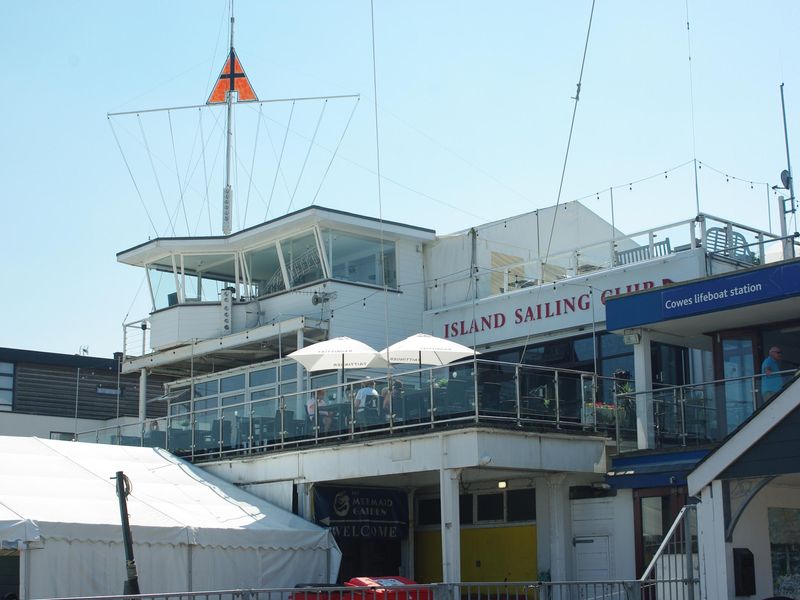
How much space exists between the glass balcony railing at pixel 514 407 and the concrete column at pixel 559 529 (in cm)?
110

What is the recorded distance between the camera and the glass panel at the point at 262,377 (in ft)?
91.4

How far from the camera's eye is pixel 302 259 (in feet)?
92.9

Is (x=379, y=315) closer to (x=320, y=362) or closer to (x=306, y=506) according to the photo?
(x=320, y=362)

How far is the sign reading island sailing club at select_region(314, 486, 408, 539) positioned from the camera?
2195 cm

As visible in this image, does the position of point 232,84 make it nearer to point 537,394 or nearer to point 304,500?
point 304,500

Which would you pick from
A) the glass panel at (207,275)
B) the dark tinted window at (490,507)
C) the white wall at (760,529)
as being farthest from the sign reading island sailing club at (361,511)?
the white wall at (760,529)

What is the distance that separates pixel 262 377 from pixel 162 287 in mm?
4637

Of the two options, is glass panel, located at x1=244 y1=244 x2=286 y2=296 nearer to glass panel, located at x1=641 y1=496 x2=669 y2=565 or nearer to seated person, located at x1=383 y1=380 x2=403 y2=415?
seated person, located at x1=383 y1=380 x2=403 y2=415

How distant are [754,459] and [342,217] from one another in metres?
15.9

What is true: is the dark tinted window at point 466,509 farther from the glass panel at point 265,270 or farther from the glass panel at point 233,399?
the glass panel at point 265,270

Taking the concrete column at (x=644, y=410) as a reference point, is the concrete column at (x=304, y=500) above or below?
below

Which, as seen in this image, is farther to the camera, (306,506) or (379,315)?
(379,315)

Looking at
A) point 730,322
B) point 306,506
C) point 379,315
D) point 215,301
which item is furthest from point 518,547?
point 215,301

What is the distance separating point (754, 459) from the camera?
13.0 m
